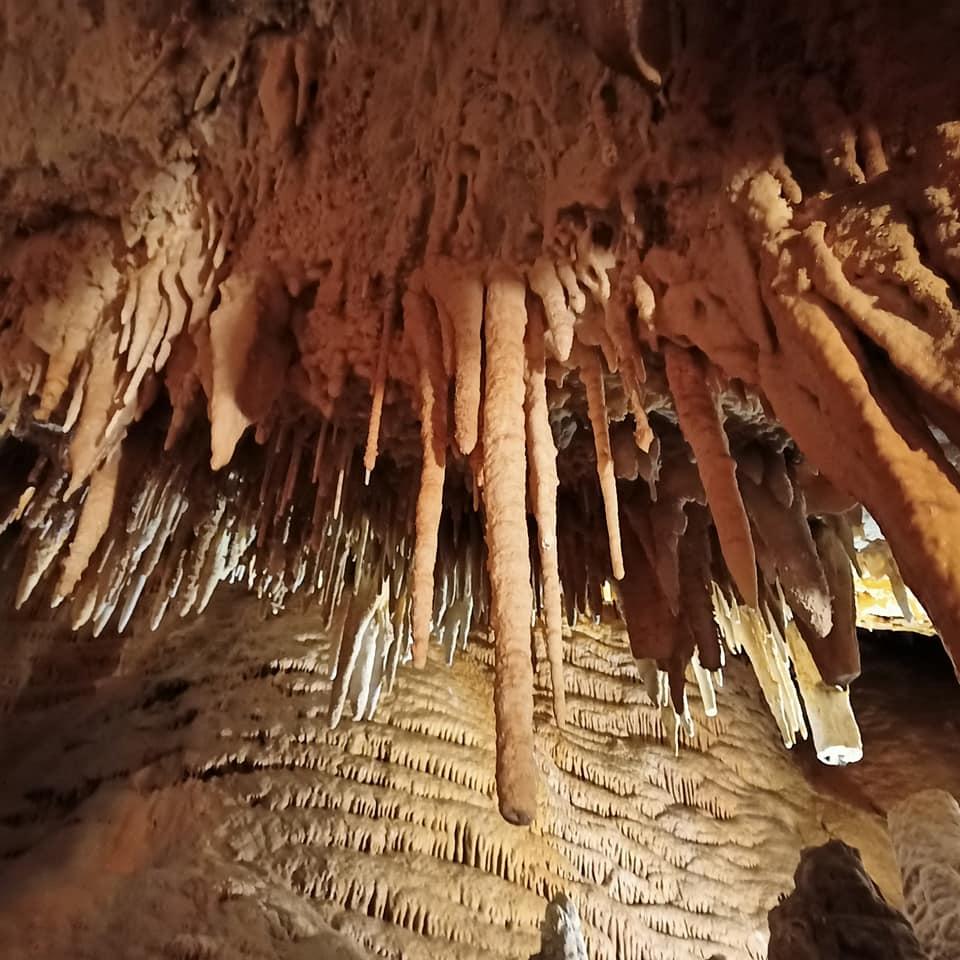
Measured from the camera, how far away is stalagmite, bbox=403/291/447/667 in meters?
1.81

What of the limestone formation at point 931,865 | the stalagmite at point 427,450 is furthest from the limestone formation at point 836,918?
the stalagmite at point 427,450

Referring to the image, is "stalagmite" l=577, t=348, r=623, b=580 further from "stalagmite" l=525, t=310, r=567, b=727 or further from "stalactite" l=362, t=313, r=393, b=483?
"stalactite" l=362, t=313, r=393, b=483

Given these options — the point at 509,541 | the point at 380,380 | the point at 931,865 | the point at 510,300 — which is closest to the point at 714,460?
the point at 509,541

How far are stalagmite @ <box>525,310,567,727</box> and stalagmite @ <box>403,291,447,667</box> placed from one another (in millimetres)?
222

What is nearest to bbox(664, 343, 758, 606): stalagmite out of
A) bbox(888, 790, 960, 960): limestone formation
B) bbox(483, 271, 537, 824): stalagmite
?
bbox(483, 271, 537, 824): stalagmite

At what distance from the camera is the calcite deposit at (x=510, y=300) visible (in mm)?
1503

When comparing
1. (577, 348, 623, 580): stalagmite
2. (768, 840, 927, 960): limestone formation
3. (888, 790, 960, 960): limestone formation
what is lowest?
(768, 840, 927, 960): limestone formation

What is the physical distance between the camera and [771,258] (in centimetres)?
164

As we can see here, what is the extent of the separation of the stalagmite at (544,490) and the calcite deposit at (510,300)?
1 cm

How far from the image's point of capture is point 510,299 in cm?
209

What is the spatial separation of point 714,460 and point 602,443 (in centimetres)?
36

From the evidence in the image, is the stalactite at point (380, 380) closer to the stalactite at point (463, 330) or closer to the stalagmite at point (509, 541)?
the stalactite at point (463, 330)

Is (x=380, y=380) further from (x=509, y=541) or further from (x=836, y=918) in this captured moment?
(x=836, y=918)

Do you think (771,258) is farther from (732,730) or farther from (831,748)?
(732,730)
